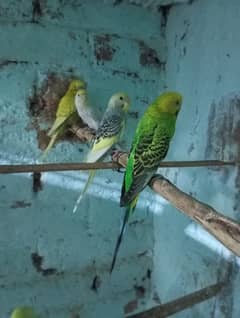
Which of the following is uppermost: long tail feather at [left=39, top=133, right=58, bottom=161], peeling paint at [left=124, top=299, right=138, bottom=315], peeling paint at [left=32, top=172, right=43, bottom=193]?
long tail feather at [left=39, top=133, right=58, bottom=161]

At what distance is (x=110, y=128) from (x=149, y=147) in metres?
0.16

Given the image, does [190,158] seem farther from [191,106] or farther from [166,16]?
[166,16]

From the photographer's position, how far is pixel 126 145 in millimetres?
1455

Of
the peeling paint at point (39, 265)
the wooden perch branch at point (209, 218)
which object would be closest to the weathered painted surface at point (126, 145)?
the peeling paint at point (39, 265)

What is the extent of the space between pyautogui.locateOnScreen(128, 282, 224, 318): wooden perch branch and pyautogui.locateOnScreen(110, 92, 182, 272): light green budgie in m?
0.22

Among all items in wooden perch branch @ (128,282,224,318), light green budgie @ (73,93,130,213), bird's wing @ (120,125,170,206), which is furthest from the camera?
light green budgie @ (73,93,130,213)

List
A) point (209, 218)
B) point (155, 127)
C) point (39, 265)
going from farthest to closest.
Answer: point (39, 265)
point (155, 127)
point (209, 218)

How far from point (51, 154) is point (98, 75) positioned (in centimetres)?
28

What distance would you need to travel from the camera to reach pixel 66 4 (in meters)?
1.30

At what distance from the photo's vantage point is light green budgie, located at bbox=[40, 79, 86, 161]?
1.25 meters

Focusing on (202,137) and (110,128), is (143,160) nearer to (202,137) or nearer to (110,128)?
(110,128)

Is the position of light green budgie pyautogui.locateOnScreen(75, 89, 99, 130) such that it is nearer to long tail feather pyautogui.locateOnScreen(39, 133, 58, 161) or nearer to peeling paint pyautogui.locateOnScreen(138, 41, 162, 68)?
long tail feather pyautogui.locateOnScreen(39, 133, 58, 161)

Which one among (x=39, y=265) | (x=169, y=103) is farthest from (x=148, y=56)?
(x=39, y=265)

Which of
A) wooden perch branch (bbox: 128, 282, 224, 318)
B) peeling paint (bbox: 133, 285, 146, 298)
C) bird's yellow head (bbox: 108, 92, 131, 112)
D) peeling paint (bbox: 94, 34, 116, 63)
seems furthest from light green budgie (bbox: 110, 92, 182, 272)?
peeling paint (bbox: 133, 285, 146, 298)
